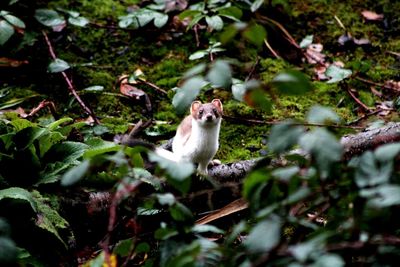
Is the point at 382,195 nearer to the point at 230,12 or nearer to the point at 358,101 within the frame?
the point at 358,101

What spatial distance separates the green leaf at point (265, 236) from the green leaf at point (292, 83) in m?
0.34

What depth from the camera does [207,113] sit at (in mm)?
4094

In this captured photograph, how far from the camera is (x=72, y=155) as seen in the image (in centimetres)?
377

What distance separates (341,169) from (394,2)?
5.08 meters

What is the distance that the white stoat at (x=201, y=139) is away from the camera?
13.5ft

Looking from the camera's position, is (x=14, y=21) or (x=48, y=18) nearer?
(x=14, y=21)

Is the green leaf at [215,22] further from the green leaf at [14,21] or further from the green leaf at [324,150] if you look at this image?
the green leaf at [324,150]

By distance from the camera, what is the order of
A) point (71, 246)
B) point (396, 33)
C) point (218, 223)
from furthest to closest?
point (396, 33)
point (218, 223)
point (71, 246)

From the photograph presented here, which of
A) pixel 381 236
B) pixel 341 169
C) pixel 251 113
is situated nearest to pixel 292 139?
pixel 341 169

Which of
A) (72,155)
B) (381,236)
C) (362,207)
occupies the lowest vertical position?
(72,155)

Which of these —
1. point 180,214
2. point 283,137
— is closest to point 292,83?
point 283,137

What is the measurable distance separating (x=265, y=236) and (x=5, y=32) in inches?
161

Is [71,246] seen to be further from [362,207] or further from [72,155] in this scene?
[362,207]

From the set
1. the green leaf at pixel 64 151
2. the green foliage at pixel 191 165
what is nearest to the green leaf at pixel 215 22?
the green foliage at pixel 191 165
